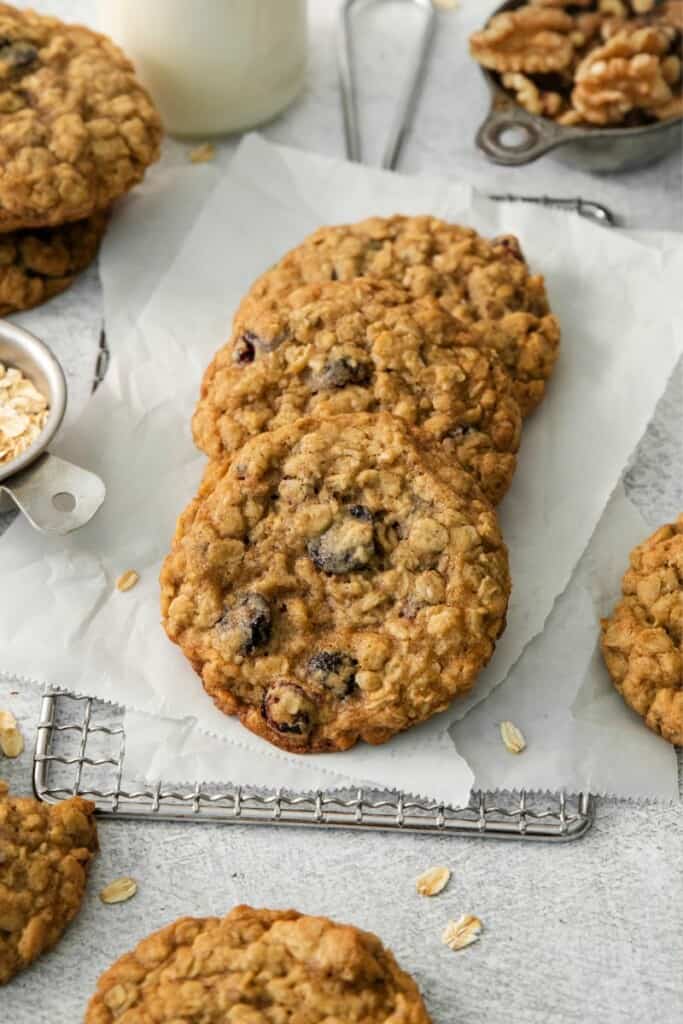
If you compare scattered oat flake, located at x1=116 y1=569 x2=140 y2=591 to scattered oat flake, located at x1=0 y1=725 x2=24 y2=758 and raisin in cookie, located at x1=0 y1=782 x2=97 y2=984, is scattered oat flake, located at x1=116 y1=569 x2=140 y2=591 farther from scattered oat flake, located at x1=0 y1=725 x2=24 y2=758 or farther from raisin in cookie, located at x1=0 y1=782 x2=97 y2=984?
raisin in cookie, located at x1=0 y1=782 x2=97 y2=984

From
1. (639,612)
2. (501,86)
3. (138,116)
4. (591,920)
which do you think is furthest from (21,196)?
(591,920)

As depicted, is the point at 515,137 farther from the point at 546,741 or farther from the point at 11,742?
the point at 11,742

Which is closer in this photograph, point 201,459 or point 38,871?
point 38,871

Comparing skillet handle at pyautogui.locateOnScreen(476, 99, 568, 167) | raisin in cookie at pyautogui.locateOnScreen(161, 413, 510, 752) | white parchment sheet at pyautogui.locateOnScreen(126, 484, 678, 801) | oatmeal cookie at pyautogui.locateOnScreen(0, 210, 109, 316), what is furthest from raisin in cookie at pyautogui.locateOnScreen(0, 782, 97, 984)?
skillet handle at pyautogui.locateOnScreen(476, 99, 568, 167)

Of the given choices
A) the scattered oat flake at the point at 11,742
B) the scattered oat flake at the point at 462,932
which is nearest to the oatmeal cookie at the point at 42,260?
the scattered oat flake at the point at 11,742

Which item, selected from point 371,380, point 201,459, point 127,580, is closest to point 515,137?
point 371,380

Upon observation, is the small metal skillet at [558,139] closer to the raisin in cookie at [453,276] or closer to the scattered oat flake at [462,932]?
the raisin in cookie at [453,276]
